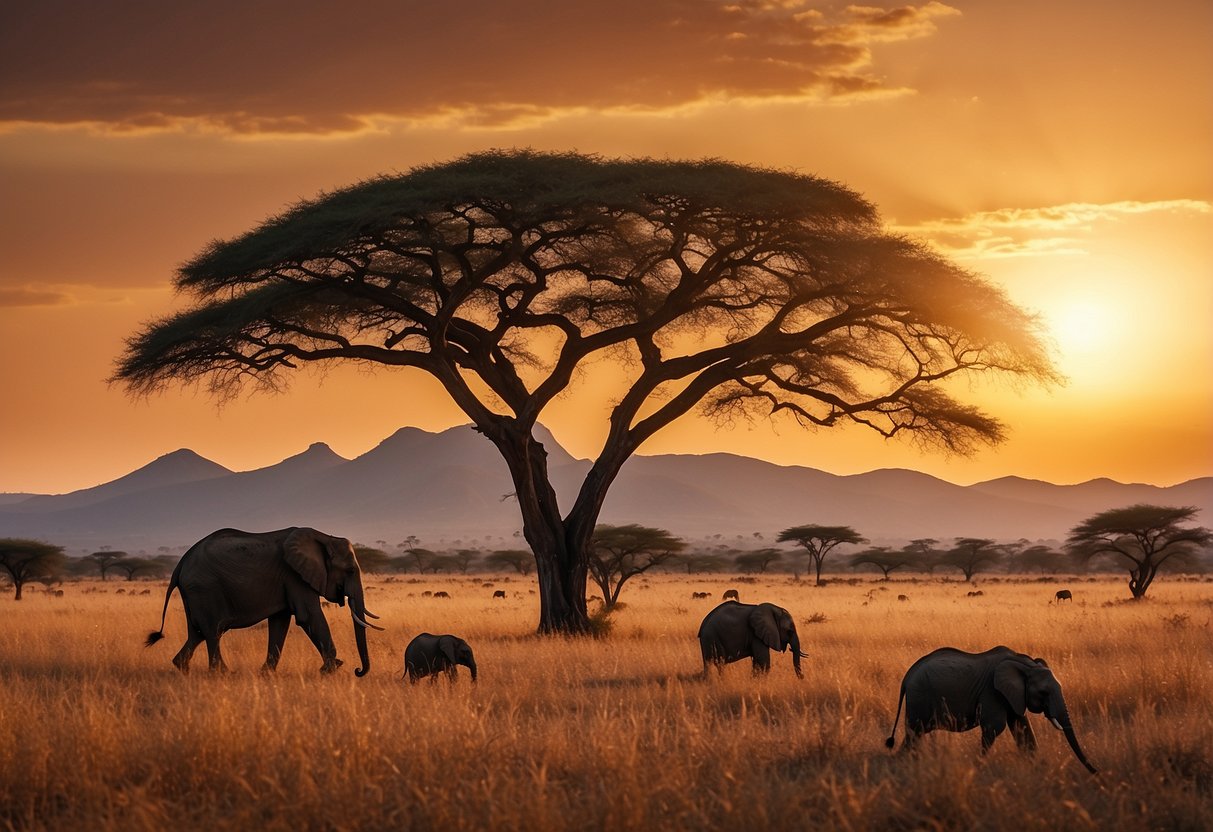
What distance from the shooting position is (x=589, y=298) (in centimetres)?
2398

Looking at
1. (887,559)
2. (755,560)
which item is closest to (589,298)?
(887,559)

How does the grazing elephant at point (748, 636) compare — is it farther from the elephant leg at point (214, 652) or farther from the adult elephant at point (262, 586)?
the elephant leg at point (214, 652)

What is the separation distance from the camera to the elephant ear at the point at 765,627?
1520cm

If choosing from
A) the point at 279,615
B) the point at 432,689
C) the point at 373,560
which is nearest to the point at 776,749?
the point at 432,689

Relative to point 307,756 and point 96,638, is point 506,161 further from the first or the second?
point 307,756

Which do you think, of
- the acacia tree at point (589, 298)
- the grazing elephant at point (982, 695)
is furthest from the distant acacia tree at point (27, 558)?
the grazing elephant at point (982, 695)

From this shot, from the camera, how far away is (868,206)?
2211 centimetres

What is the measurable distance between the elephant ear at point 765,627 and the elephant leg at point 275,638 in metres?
5.85

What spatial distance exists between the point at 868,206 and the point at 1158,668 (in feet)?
35.0

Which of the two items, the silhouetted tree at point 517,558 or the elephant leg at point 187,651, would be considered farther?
the silhouetted tree at point 517,558

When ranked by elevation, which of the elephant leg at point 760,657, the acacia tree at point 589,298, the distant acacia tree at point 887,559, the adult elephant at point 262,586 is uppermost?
the acacia tree at point 589,298

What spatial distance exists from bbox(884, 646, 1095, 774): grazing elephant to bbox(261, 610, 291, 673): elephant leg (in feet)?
28.2

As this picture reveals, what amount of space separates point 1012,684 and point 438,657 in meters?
7.23

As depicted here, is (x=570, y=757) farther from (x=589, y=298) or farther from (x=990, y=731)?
(x=589, y=298)
